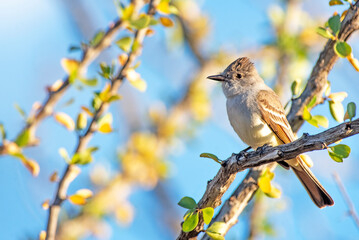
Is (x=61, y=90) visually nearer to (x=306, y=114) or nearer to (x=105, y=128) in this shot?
(x=105, y=128)

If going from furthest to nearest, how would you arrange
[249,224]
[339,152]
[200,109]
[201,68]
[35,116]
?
[201,68] < [200,109] < [249,224] < [35,116] < [339,152]

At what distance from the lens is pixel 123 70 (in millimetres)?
3199

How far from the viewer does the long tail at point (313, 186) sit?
161 inches

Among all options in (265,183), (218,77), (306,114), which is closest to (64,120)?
(265,183)

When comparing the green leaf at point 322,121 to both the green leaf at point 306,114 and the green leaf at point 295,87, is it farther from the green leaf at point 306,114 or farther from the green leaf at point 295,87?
the green leaf at point 295,87

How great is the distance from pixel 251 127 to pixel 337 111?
4.42 ft

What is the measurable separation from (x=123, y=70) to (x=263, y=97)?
6.66 feet

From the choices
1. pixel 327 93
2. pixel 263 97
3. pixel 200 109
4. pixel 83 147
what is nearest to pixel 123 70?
pixel 83 147

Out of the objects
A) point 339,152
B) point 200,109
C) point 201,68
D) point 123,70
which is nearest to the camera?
point 339,152

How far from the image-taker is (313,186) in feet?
14.1

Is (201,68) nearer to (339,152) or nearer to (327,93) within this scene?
(327,93)

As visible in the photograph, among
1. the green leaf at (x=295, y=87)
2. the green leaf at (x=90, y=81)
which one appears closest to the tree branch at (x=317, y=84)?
the green leaf at (x=295, y=87)

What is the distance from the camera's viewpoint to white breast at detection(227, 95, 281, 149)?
446cm

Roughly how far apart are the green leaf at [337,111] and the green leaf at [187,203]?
122 cm
